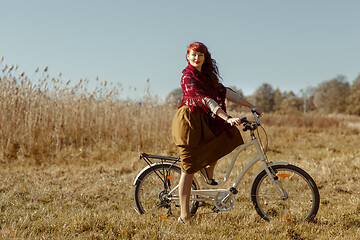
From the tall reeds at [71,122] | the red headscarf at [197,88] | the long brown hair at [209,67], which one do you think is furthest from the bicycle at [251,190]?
the tall reeds at [71,122]

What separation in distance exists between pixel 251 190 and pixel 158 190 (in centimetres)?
93

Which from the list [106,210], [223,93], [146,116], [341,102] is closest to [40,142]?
[146,116]

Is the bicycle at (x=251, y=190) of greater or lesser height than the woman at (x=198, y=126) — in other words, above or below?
below

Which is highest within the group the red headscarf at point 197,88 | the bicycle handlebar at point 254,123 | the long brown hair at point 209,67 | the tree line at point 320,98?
the tree line at point 320,98

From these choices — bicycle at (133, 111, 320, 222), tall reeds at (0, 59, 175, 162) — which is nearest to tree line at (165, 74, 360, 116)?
tall reeds at (0, 59, 175, 162)

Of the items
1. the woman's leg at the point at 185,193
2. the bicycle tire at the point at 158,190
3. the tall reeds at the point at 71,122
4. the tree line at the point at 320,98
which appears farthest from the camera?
the tree line at the point at 320,98

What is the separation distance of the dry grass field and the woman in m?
0.56

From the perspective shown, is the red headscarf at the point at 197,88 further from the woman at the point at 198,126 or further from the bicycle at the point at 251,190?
the bicycle at the point at 251,190

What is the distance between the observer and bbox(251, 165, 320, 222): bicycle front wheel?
3.12 meters

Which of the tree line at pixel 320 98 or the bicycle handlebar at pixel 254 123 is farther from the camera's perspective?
the tree line at pixel 320 98

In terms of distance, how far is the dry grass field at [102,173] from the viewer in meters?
3.05

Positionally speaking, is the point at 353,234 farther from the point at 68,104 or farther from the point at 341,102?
the point at 341,102

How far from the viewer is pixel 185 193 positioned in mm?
3090

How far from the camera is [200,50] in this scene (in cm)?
303
